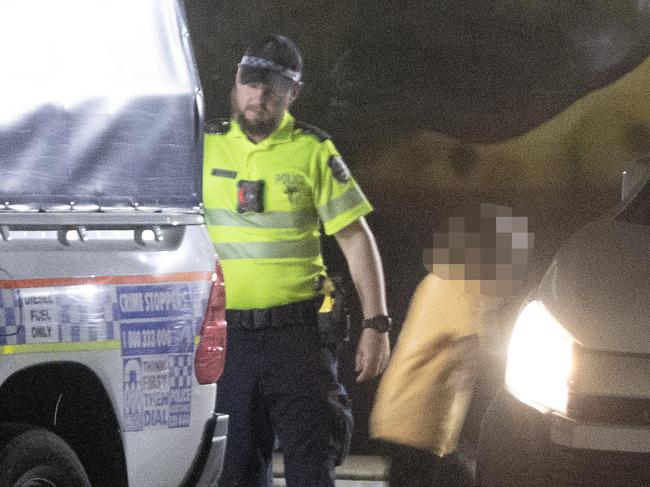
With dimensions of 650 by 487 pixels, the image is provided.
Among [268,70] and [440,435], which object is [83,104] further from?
[440,435]

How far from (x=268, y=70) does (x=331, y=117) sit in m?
2.58

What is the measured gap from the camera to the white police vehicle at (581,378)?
5027mm

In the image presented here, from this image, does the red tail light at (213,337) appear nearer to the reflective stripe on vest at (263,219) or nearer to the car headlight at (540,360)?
the reflective stripe on vest at (263,219)

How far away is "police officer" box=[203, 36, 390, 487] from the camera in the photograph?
6934 mm

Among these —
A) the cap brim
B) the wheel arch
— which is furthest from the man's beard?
the wheel arch

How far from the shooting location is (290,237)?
7062 millimetres

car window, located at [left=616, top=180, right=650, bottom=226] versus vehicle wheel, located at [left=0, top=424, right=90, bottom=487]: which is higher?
car window, located at [left=616, top=180, right=650, bottom=226]

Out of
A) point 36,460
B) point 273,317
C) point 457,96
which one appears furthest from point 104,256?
point 457,96

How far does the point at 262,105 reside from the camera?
7105 mm

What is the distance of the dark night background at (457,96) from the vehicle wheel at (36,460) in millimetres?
4086

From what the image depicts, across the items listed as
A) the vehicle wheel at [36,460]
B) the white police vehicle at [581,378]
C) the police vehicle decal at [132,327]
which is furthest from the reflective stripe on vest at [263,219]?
the white police vehicle at [581,378]

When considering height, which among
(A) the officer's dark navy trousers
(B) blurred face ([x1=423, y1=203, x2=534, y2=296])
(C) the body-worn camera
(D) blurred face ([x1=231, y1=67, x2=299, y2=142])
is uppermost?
(D) blurred face ([x1=231, y1=67, x2=299, y2=142])

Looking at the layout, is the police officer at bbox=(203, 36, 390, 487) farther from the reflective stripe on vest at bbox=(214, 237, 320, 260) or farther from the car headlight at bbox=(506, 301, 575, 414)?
the car headlight at bbox=(506, 301, 575, 414)

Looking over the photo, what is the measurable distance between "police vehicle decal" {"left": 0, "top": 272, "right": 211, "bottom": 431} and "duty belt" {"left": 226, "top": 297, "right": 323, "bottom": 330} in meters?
0.77
